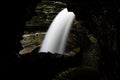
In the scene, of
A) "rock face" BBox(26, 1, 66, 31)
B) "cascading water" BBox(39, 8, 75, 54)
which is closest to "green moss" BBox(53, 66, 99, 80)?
"cascading water" BBox(39, 8, 75, 54)

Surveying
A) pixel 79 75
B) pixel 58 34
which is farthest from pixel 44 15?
pixel 79 75

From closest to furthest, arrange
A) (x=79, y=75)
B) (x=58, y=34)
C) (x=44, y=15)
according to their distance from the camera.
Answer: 1. (x=79, y=75)
2. (x=58, y=34)
3. (x=44, y=15)

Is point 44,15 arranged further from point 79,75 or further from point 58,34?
point 79,75

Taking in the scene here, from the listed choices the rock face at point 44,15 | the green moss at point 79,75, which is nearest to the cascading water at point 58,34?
the rock face at point 44,15

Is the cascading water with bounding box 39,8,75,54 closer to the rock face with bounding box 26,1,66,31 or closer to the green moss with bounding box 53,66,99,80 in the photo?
the rock face with bounding box 26,1,66,31

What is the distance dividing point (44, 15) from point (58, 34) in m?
2.54

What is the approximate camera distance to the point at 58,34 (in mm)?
14727

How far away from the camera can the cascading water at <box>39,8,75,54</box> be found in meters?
14.0

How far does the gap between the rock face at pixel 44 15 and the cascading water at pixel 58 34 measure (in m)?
0.48

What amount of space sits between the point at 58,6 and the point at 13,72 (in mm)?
7468

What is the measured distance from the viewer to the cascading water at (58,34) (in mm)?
13961

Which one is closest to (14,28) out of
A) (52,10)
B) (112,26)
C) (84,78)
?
(84,78)

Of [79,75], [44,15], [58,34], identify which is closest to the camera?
[79,75]

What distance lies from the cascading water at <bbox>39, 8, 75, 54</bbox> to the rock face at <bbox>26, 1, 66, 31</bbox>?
1.59ft
